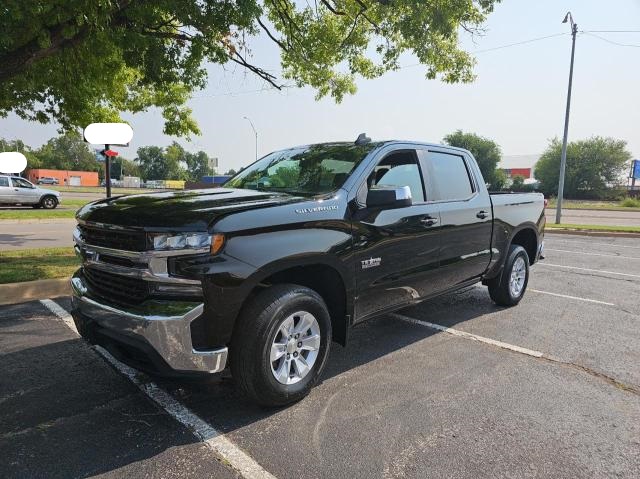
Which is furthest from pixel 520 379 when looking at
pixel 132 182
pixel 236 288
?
pixel 132 182

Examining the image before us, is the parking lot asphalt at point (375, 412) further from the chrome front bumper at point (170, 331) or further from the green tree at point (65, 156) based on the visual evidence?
the green tree at point (65, 156)

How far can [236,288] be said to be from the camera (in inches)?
114

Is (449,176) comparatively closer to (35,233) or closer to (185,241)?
(185,241)

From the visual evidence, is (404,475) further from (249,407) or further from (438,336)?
(438,336)

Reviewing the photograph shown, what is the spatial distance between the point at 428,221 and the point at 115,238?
2656mm

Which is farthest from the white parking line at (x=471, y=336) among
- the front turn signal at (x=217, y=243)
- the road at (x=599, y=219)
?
the road at (x=599, y=219)

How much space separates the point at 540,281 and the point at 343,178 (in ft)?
18.3

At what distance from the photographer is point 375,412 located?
3.24 metres

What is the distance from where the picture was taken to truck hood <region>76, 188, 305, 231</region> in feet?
9.37

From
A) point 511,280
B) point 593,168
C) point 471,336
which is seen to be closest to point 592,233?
point 511,280

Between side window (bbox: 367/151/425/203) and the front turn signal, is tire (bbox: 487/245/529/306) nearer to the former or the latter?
side window (bbox: 367/151/425/203)

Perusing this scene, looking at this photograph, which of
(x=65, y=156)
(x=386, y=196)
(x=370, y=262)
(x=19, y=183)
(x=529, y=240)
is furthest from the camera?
(x=65, y=156)

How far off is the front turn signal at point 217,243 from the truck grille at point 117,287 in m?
0.48

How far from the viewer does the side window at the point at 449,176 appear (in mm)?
4727
